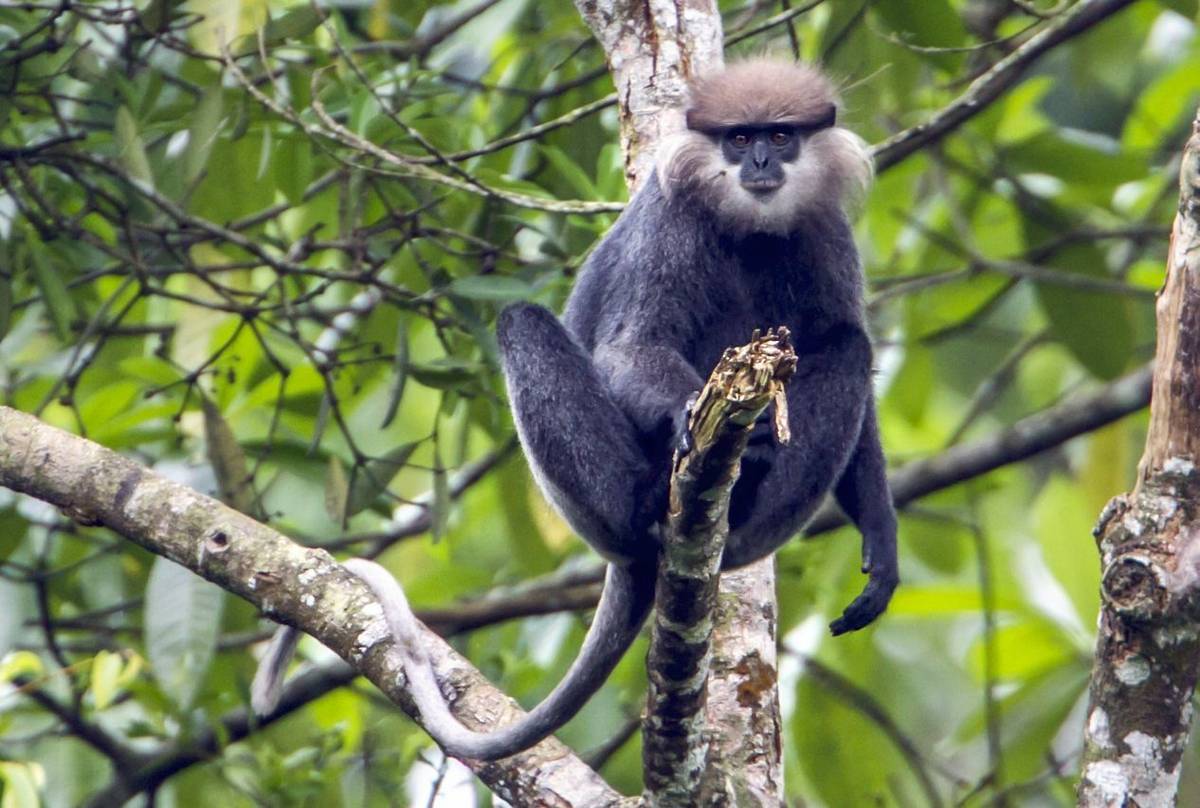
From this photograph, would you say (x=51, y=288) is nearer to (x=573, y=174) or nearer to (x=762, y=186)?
(x=573, y=174)

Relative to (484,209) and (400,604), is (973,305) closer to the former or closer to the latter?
(484,209)

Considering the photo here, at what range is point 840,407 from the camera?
388 cm

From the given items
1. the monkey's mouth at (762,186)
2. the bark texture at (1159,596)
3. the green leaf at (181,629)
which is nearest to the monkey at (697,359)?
the monkey's mouth at (762,186)

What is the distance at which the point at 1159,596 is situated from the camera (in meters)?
3.09

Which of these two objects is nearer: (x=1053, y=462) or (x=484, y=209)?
(x=484, y=209)

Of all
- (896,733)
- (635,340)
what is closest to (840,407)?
(635,340)

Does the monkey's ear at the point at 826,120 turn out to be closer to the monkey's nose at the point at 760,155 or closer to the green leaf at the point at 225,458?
the monkey's nose at the point at 760,155

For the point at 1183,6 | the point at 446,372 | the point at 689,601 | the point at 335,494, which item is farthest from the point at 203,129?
the point at 1183,6

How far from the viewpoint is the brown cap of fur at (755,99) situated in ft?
13.2

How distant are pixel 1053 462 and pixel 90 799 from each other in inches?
213

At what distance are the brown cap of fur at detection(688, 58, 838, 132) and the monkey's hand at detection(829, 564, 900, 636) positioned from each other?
1152mm

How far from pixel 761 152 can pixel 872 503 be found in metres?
0.94

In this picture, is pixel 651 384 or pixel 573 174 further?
pixel 573 174

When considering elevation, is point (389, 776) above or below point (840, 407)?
below
